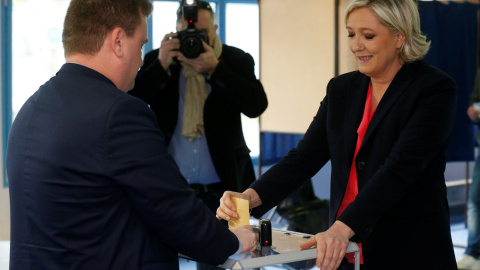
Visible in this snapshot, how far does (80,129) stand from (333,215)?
2.96 ft

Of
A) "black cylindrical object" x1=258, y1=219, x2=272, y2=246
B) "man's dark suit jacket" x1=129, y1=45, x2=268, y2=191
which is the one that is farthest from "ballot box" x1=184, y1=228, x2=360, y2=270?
"man's dark suit jacket" x1=129, y1=45, x2=268, y2=191

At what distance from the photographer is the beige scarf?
2998mm

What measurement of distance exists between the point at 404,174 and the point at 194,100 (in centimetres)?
155

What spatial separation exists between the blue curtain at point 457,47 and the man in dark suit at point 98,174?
11.3 ft

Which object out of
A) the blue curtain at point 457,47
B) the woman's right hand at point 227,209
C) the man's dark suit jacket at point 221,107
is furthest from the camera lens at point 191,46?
the blue curtain at point 457,47

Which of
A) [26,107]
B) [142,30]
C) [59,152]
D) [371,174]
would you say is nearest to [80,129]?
[59,152]

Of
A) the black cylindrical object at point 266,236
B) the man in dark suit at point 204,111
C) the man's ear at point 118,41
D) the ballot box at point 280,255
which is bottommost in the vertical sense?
the ballot box at point 280,255

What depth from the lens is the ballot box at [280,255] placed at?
1.48 meters

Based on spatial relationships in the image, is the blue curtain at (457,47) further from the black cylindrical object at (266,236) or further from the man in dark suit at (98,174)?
the man in dark suit at (98,174)

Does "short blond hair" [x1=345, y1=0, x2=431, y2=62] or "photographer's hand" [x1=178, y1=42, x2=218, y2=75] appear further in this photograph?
"photographer's hand" [x1=178, y1=42, x2=218, y2=75]

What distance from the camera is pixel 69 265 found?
4.50 ft

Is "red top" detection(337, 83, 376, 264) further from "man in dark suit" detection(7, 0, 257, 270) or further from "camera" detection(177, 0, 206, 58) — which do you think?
"camera" detection(177, 0, 206, 58)

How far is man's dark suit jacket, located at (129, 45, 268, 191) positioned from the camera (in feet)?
0.40

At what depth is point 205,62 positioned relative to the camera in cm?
304
